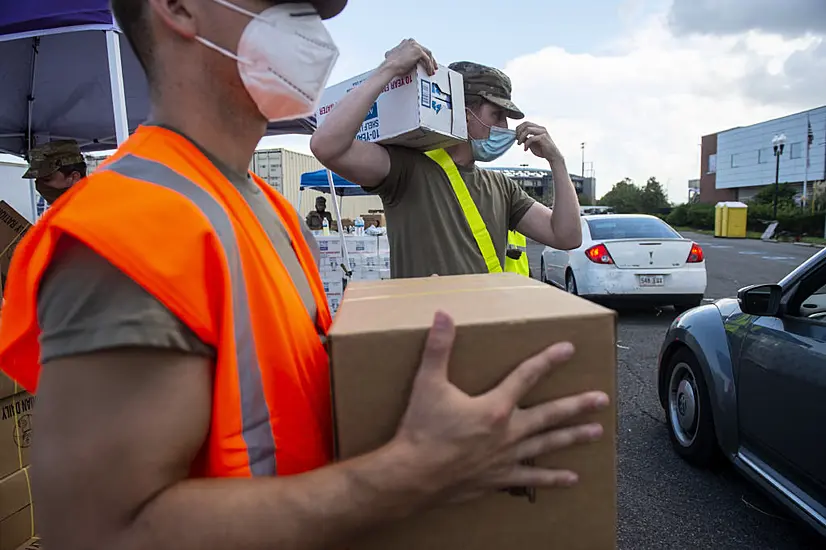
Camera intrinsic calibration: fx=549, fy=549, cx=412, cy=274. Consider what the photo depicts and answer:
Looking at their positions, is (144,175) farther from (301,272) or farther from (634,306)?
(634,306)

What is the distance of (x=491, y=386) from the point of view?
85cm

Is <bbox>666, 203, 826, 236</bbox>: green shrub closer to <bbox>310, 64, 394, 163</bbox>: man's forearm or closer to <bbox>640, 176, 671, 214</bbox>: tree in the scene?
<bbox>640, 176, 671, 214</bbox>: tree

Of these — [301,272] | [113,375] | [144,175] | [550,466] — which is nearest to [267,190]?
[301,272]

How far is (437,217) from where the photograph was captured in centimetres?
241

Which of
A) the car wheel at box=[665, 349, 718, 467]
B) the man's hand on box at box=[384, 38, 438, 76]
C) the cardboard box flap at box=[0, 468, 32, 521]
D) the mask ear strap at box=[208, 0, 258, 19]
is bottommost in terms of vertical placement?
the car wheel at box=[665, 349, 718, 467]

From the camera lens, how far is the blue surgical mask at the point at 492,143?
2760 millimetres

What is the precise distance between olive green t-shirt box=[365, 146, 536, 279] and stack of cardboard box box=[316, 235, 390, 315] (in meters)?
5.61

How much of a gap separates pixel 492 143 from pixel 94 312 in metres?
2.41

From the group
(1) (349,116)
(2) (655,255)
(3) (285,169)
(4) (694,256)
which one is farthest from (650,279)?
(3) (285,169)

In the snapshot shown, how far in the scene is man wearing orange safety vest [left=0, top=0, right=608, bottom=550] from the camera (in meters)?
0.65

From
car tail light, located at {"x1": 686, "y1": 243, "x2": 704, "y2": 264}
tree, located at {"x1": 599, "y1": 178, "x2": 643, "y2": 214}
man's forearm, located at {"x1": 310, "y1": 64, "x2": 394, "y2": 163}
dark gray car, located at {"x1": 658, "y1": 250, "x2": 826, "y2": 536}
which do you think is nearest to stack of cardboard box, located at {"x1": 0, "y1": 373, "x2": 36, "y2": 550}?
man's forearm, located at {"x1": 310, "y1": 64, "x2": 394, "y2": 163}

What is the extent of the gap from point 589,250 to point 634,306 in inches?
44.7

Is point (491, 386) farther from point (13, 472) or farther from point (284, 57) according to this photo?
point (13, 472)

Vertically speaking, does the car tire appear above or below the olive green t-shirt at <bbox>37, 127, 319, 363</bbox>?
below
